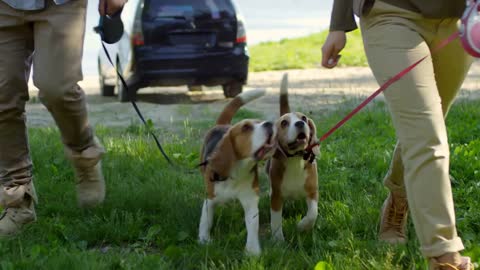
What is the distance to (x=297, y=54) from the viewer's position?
1798 centimetres

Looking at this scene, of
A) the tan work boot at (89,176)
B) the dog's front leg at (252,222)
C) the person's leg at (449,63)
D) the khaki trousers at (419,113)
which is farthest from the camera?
the tan work boot at (89,176)

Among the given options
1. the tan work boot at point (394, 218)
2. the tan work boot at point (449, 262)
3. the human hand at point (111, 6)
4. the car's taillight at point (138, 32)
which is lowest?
the car's taillight at point (138, 32)

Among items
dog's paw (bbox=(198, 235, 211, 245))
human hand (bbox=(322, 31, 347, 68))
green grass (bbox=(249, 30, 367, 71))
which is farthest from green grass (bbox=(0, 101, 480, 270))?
green grass (bbox=(249, 30, 367, 71))

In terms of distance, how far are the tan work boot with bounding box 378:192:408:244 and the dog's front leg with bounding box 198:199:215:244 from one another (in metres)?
0.93

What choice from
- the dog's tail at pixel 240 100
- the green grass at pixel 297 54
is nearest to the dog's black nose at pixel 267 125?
the dog's tail at pixel 240 100

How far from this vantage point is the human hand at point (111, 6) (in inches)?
182

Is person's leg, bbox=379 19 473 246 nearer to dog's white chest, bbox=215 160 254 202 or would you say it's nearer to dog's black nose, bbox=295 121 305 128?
dog's black nose, bbox=295 121 305 128

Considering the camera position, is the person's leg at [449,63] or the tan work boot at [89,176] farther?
the tan work boot at [89,176]

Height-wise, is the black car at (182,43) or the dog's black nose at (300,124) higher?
the dog's black nose at (300,124)

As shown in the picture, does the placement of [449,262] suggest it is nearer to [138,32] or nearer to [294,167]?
[294,167]

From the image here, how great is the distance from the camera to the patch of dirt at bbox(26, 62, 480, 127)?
9586 mm

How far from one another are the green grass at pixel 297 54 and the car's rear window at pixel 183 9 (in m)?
4.37

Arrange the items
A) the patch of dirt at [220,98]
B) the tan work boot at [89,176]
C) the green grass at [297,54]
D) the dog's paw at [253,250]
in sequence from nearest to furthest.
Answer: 1. the dog's paw at [253,250]
2. the tan work boot at [89,176]
3. the patch of dirt at [220,98]
4. the green grass at [297,54]

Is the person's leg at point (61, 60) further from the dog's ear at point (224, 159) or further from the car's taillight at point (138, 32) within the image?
the car's taillight at point (138, 32)
